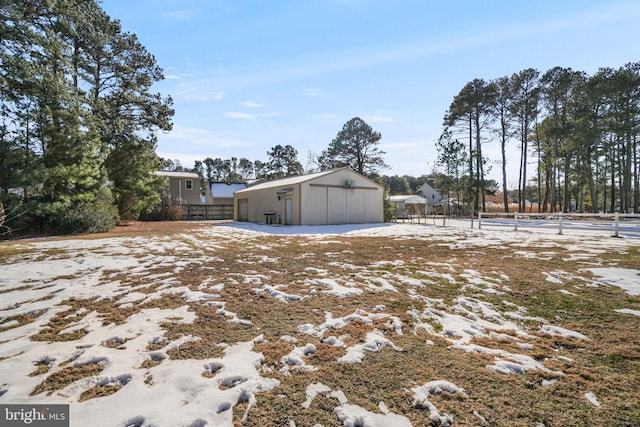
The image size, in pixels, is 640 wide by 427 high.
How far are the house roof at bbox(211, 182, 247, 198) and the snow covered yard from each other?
3168cm

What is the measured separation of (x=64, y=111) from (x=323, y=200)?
1298 centimetres

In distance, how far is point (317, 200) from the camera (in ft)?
59.3

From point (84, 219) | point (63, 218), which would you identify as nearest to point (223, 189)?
point (84, 219)

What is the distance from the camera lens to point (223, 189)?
122ft

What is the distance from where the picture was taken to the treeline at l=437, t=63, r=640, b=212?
2102 centimetres

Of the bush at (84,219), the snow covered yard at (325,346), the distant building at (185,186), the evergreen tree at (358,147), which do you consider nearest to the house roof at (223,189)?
the distant building at (185,186)

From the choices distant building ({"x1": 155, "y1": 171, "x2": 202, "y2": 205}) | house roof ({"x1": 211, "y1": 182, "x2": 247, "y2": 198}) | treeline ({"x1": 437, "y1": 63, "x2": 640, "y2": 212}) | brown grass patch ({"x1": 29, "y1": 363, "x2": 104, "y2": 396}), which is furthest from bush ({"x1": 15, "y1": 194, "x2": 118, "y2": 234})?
treeline ({"x1": 437, "y1": 63, "x2": 640, "y2": 212})

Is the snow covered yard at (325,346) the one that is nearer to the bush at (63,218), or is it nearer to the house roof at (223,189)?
the bush at (63,218)

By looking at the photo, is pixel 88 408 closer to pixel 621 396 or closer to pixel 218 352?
pixel 218 352

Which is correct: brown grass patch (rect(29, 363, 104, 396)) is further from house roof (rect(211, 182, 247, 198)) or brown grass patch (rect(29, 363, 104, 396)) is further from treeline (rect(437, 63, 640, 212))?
house roof (rect(211, 182, 247, 198))

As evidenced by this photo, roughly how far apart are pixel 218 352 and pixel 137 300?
2019mm

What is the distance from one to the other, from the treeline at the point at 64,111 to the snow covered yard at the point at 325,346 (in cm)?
859

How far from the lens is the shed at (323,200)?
17.7 meters

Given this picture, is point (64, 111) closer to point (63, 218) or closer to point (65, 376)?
point (63, 218)
